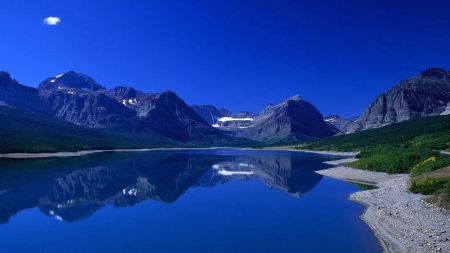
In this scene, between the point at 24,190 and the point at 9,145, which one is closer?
the point at 24,190

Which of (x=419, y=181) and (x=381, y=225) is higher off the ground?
(x=419, y=181)

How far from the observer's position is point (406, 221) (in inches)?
939

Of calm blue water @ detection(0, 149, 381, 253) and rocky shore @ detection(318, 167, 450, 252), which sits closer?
rocky shore @ detection(318, 167, 450, 252)

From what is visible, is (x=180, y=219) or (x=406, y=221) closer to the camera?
(x=406, y=221)

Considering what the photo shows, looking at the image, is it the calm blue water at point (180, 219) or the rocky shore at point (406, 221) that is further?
the calm blue water at point (180, 219)

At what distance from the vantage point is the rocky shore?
62.2 ft

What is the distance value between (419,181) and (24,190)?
2028 inches

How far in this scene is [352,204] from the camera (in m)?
34.6

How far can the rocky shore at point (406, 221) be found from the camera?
18.9 m

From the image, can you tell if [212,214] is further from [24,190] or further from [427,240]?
[24,190]

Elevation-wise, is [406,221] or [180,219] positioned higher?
[406,221]

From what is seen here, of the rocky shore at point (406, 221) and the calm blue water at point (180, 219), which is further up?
the rocky shore at point (406, 221)

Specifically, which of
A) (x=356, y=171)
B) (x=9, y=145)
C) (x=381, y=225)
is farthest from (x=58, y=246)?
(x=9, y=145)

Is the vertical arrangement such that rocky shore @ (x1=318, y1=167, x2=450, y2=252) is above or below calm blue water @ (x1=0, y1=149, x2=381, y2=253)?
above
